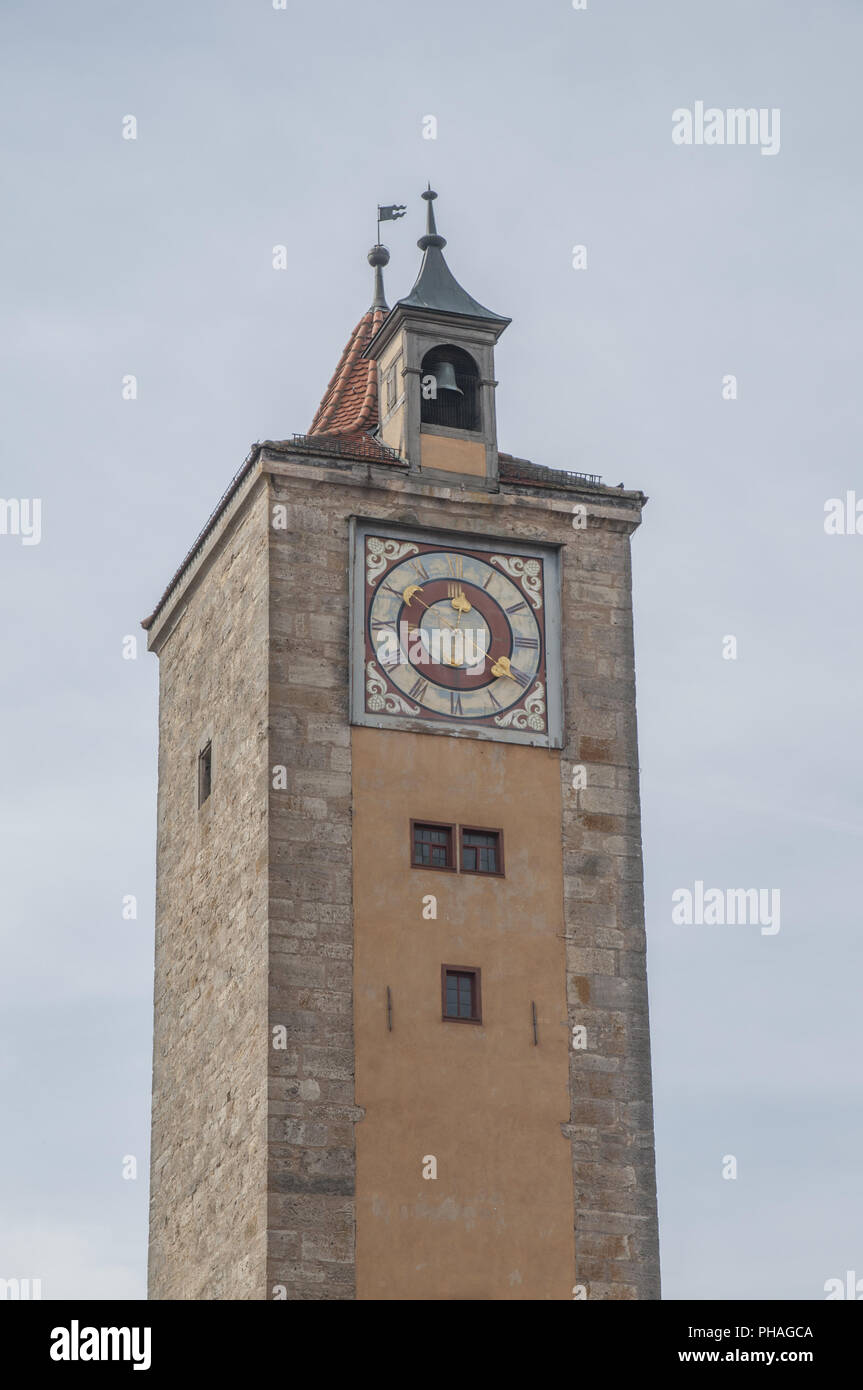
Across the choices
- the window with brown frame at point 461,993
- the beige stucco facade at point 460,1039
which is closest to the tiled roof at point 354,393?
the beige stucco facade at point 460,1039

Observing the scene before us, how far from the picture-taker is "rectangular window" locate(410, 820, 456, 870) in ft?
167

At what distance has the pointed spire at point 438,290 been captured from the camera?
55375 millimetres

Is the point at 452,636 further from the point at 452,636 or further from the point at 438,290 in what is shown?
the point at 438,290

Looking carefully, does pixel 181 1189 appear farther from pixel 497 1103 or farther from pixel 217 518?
pixel 217 518

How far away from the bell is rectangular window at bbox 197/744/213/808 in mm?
6771

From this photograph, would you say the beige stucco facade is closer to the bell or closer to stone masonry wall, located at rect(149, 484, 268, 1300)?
stone masonry wall, located at rect(149, 484, 268, 1300)

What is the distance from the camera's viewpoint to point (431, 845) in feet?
168

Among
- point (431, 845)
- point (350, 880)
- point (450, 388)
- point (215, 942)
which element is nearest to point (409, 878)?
point (431, 845)

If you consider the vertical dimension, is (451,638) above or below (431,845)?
above

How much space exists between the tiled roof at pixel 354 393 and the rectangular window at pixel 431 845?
713cm

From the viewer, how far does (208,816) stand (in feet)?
175

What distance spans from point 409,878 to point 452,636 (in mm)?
3882

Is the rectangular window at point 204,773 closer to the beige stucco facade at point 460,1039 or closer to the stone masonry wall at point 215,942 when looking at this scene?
the stone masonry wall at point 215,942
